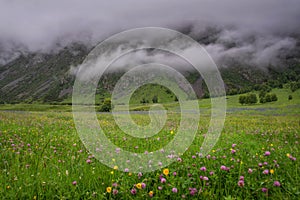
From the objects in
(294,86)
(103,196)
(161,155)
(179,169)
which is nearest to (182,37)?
(161,155)

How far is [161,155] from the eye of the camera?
5238 millimetres

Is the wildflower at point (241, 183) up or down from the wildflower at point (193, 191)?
up

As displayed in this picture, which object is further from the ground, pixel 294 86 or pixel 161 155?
pixel 294 86

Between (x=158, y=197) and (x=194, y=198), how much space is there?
55 centimetres

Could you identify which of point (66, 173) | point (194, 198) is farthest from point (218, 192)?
point (66, 173)

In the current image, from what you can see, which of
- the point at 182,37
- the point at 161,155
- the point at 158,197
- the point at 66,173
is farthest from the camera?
the point at 182,37

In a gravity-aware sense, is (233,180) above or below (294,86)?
below

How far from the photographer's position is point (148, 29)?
305 inches

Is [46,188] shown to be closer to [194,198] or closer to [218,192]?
[194,198]

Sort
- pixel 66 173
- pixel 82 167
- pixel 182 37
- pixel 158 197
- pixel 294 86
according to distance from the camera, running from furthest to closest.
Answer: pixel 294 86 < pixel 182 37 < pixel 82 167 < pixel 66 173 < pixel 158 197

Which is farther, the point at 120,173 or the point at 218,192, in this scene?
the point at 120,173

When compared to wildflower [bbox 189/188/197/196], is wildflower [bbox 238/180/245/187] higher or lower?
higher

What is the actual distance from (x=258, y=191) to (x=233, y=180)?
1.62 feet

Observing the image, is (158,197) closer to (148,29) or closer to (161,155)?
(161,155)
